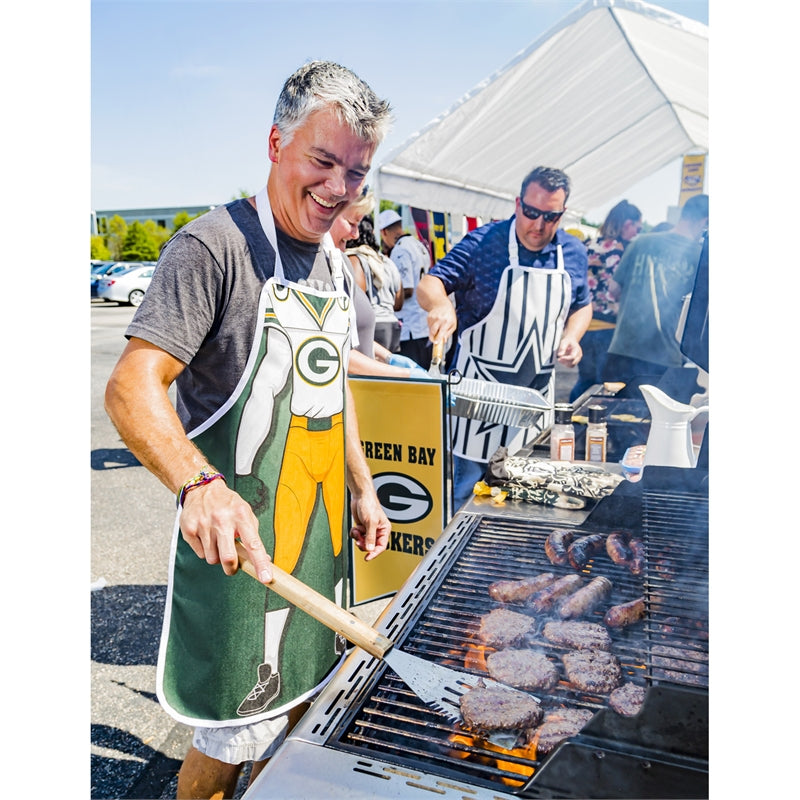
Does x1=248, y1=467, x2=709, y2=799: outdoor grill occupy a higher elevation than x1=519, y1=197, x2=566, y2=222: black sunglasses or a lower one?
lower

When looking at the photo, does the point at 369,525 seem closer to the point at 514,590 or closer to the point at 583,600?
the point at 514,590

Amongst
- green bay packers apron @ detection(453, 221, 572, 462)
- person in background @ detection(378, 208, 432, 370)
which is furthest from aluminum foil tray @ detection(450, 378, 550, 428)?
person in background @ detection(378, 208, 432, 370)

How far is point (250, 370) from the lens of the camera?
154 cm

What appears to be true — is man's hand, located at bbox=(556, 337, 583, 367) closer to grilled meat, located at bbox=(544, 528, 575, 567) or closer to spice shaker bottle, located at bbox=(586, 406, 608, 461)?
spice shaker bottle, located at bbox=(586, 406, 608, 461)

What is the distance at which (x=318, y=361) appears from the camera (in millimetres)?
1676

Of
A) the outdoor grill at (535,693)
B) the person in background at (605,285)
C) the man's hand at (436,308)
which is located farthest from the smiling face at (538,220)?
the outdoor grill at (535,693)

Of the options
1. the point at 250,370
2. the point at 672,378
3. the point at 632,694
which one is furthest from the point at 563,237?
the point at 632,694

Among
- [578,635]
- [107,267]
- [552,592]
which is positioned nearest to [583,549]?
[552,592]

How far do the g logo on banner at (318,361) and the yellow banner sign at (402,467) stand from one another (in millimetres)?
992

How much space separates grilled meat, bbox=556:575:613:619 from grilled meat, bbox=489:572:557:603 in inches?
3.0

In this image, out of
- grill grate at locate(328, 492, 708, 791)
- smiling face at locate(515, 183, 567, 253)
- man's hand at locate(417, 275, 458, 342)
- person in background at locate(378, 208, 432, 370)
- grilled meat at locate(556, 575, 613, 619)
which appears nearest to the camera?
grill grate at locate(328, 492, 708, 791)

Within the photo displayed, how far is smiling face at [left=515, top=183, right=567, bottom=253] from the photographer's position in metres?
3.08
